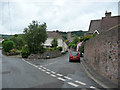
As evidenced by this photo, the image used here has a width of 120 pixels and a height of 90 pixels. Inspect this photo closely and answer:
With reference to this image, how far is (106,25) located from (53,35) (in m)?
26.1

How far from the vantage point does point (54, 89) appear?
4762 millimetres

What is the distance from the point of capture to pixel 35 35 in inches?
810

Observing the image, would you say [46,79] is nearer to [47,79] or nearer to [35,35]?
[47,79]

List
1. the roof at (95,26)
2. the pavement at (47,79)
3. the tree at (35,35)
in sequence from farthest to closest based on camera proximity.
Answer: the roof at (95,26)
the tree at (35,35)
the pavement at (47,79)

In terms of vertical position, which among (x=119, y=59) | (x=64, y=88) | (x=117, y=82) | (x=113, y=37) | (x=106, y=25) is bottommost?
(x=64, y=88)

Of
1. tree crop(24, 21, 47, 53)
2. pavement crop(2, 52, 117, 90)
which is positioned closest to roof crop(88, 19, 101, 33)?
tree crop(24, 21, 47, 53)

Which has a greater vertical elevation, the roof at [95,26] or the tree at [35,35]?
the roof at [95,26]

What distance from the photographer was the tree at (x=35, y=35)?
2077cm

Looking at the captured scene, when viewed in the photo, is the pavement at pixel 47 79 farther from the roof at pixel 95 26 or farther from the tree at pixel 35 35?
the roof at pixel 95 26

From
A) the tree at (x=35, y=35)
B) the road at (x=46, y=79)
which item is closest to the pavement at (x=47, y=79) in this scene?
the road at (x=46, y=79)

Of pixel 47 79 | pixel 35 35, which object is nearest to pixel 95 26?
pixel 35 35

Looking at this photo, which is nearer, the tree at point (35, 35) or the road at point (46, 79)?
the road at point (46, 79)

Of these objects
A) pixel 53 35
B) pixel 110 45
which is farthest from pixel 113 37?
pixel 53 35

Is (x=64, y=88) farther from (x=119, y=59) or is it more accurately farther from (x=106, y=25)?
(x=106, y=25)
